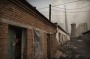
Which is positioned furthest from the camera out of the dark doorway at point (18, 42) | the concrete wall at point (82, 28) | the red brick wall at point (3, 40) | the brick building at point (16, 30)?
the concrete wall at point (82, 28)

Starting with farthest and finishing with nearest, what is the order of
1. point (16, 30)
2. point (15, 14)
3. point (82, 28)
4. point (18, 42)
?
1. point (82, 28)
2. point (18, 42)
3. point (16, 30)
4. point (15, 14)

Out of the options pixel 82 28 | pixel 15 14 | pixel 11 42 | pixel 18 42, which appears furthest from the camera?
pixel 82 28

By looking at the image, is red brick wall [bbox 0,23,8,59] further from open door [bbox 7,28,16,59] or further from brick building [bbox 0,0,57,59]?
open door [bbox 7,28,16,59]

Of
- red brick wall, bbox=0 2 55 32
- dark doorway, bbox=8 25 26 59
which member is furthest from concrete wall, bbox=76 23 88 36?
dark doorway, bbox=8 25 26 59

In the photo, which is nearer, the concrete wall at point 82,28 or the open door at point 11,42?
the open door at point 11,42

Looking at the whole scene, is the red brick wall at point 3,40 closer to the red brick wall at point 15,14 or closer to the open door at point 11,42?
the red brick wall at point 15,14

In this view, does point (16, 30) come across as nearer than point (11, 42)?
No

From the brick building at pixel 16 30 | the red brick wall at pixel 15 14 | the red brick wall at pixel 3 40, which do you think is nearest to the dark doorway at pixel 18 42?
the brick building at pixel 16 30

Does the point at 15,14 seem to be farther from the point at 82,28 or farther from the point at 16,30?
the point at 82,28

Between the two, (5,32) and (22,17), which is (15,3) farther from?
(5,32)

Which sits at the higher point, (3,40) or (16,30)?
(16,30)

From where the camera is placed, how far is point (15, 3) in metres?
4.39

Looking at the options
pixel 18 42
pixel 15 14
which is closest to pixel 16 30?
pixel 18 42

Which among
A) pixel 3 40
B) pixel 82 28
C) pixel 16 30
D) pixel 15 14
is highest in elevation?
pixel 82 28
